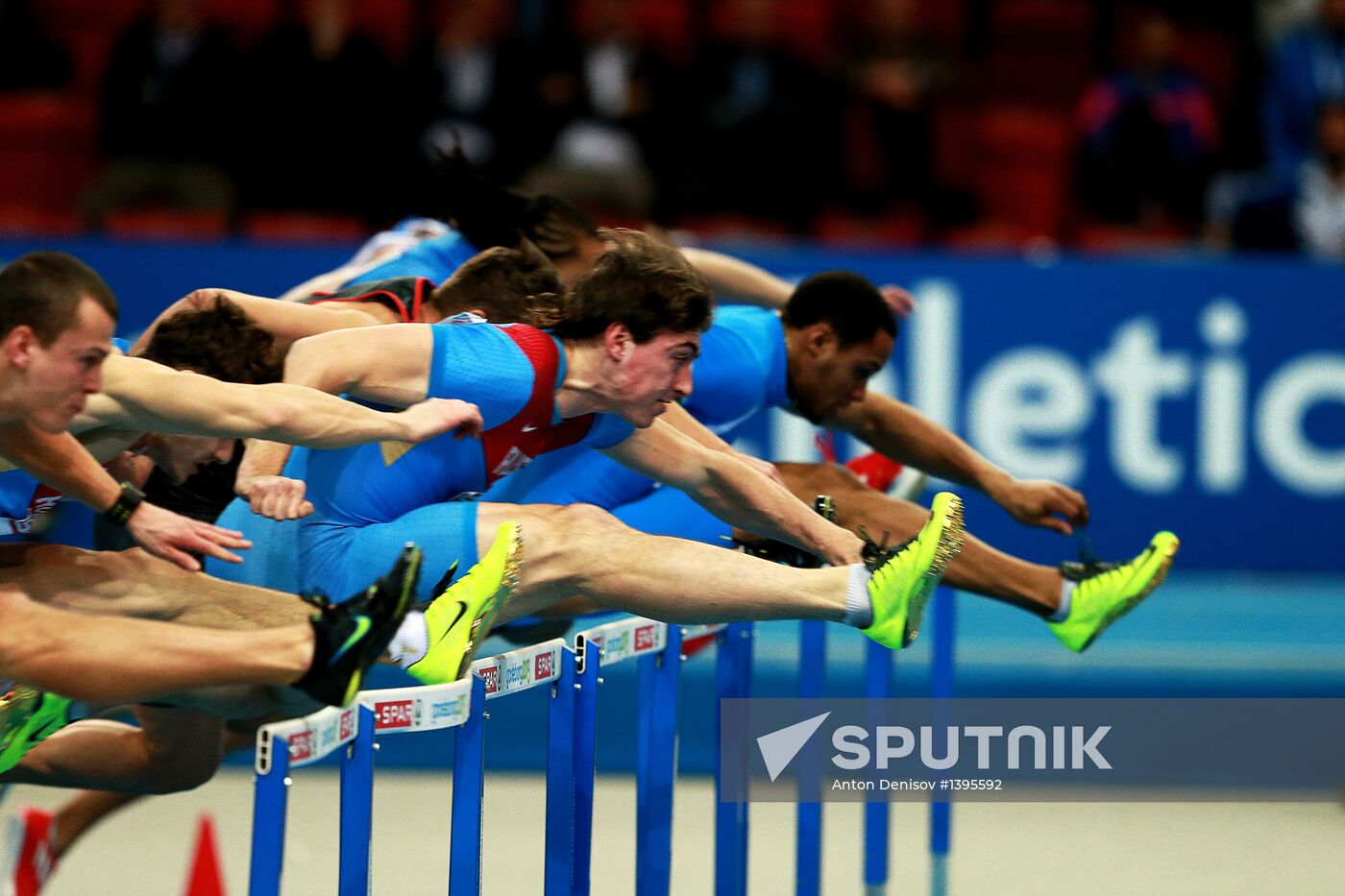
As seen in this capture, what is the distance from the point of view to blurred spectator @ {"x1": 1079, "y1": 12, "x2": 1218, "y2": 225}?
9.78 m

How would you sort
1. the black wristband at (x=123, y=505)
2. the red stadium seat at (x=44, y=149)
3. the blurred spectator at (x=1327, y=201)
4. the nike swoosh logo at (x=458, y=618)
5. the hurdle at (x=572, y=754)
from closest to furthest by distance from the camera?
the hurdle at (x=572, y=754) → the nike swoosh logo at (x=458, y=618) → the black wristband at (x=123, y=505) → the blurred spectator at (x=1327, y=201) → the red stadium seat at (x=44, y=149)

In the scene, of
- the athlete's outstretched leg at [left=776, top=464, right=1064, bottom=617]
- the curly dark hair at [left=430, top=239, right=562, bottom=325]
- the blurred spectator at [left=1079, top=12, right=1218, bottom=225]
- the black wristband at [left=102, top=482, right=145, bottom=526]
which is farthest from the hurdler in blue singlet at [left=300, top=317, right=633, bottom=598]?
the blurred spectator at [left=1079, top=12, right=1218, bottom=225]

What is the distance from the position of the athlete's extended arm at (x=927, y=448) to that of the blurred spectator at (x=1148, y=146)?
4.25m

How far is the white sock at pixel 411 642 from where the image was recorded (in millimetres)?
3902

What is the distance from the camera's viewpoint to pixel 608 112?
32.0 feet

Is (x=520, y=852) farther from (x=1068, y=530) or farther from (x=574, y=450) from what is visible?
(x=1068, y=530)

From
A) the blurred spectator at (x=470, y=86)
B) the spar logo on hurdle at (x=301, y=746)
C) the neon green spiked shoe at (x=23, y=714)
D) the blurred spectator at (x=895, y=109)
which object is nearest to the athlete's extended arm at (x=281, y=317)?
the neon green spiked shoe at (x=23, y=714)

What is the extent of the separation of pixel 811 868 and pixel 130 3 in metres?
7.60

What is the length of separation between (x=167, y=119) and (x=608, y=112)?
88.0 inches

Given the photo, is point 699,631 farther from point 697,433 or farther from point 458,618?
point 458,618

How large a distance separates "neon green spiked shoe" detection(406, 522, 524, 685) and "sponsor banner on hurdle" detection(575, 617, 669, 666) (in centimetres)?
31

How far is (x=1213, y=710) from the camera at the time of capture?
6992 millimetres

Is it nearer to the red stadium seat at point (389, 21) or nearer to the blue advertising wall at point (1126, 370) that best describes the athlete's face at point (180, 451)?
the blue advertising wall at point (1126, 370)

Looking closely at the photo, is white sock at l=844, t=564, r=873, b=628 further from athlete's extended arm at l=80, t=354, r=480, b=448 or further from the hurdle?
athlete's extended arm at l=80, t=354, r=480, b=448
